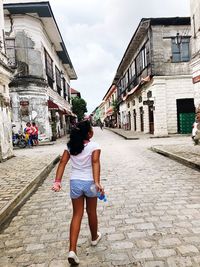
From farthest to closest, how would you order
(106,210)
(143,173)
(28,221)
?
1. (143,173)
2. (106,210)
3. (28,221)

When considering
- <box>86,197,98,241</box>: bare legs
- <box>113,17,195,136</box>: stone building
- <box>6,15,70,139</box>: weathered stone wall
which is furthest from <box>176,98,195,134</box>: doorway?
<box>86,197,98,241</box>: bare legs

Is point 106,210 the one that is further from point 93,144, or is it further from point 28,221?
point 93,144

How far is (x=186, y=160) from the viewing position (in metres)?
8.83

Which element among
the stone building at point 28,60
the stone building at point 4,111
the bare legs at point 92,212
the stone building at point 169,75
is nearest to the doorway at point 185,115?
the stone building at point 169,75

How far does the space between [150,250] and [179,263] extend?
0.40 metres

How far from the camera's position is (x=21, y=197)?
5.71 meters

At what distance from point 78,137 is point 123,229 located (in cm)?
160

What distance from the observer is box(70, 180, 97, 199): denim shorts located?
10.1 feet

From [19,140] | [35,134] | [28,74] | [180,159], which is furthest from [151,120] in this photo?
[180,159]

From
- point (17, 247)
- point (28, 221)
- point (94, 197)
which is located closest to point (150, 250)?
point (94, 197)

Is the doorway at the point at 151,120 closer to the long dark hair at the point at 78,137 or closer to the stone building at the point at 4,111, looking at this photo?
the stone building at the point at 4,111

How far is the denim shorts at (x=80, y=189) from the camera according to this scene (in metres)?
3.07

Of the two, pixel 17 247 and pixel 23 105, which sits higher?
pixel 23 105

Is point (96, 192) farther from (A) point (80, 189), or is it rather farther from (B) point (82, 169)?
(B) point (82, 169)
